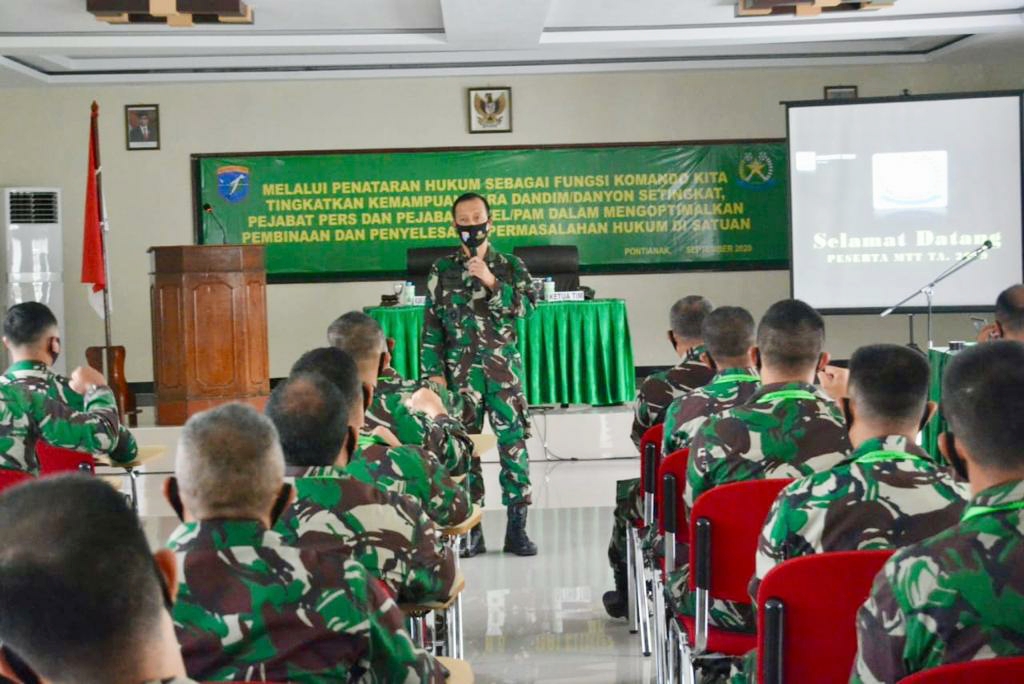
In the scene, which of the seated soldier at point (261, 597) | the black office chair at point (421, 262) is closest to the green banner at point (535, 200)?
the black office chair at point (421, 262)

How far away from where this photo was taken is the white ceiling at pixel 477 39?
334 inches

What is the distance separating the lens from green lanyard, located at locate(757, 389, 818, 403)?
294 cm

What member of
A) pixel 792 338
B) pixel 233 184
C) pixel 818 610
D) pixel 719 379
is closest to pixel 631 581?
pixel 719 379

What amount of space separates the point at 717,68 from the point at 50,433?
7.80 metres

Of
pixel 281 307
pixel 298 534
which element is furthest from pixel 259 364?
pixel 298 534

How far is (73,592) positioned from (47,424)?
11.1 ft

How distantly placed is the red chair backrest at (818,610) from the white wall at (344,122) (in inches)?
352

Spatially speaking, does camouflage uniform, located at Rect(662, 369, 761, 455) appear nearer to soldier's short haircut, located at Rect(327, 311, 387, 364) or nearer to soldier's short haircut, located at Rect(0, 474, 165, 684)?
soldier's short haircut, located at Rect(327, 311, 387, 364)

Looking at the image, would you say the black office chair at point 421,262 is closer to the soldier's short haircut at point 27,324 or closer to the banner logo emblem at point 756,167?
the banner logo emblem at point 756,167

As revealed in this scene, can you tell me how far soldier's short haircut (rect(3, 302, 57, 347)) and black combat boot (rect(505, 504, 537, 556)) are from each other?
87.3 inches

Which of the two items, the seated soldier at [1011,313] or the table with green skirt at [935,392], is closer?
the seated soldier at [1011,313]

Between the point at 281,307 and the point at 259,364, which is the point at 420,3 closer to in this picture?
the point at 259,364

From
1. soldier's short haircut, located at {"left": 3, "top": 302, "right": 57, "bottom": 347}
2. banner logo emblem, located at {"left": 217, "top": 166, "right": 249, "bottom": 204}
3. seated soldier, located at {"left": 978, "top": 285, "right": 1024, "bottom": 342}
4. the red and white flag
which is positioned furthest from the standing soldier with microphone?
banner logo emblem, located at {"left": 217, "top": 166, "right": 249, "bottom": 204}

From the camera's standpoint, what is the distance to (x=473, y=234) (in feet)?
17.9
